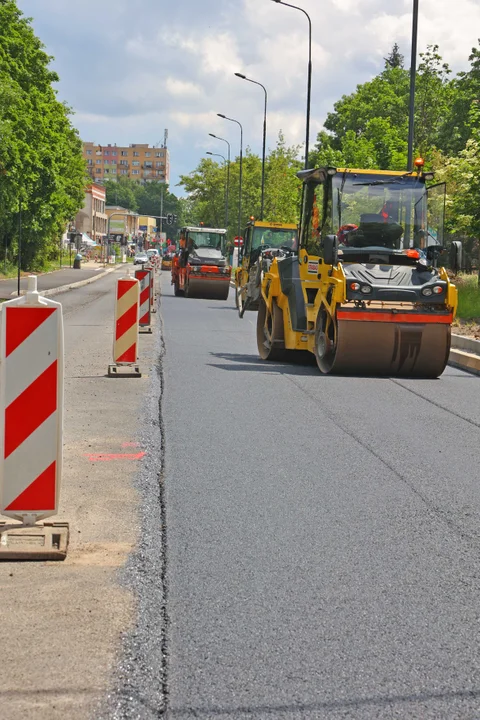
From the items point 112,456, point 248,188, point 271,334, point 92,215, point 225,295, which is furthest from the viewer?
point 92,215

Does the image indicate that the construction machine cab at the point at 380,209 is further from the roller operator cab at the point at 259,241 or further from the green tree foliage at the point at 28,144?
the green tree foliage at the point at 28,144

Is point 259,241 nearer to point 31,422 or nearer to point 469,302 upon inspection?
point 469,302

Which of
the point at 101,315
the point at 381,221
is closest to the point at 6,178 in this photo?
the point at 101,315

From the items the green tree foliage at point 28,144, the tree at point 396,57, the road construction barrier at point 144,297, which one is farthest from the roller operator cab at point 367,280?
the tree at point 396,57

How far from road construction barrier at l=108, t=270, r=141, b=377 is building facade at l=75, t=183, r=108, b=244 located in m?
154

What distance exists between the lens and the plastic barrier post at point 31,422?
5535 millimetres

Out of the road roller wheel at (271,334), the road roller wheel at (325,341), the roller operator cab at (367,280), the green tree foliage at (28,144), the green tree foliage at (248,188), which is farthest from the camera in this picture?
the green tree foliage at (248,188)

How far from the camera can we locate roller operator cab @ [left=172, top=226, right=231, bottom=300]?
138ft

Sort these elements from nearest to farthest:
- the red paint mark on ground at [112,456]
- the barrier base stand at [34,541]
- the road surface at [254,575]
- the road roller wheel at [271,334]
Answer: the road surface at [254,575], the barrier base stand at [34,541], the red paint mark on ground at [112,456], the road roller wheel at [271,334]

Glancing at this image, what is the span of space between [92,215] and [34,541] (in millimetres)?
171395

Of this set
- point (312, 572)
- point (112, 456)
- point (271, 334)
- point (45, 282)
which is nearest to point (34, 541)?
point (312, 572)

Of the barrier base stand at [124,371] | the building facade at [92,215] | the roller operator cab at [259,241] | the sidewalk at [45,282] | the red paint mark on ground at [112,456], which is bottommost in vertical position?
the sidewalk at [45,282]

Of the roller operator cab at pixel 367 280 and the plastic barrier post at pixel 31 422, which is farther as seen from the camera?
the roller operator cab at pixel 367 280

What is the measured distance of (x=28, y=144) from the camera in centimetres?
4609
